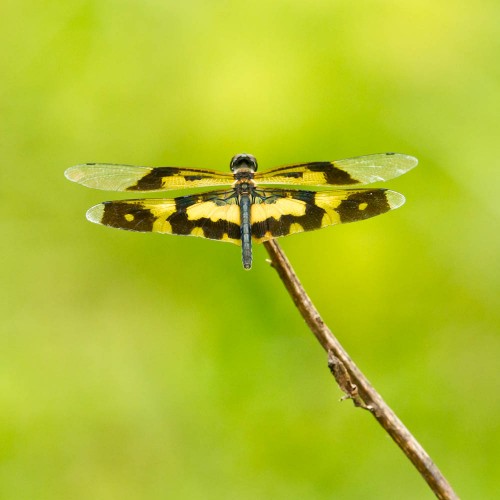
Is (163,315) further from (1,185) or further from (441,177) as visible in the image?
(441,177)

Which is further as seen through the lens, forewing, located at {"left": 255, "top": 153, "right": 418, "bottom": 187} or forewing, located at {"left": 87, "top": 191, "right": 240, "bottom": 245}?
forewing, located at {"left": 255, "top": 153, "right": 418, "bottom": 187}

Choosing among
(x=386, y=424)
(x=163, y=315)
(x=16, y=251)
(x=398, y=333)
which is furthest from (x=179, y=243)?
(x=386, y=424)

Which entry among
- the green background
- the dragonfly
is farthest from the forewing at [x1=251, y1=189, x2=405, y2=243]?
the green background

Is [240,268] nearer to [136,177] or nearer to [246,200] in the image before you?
[136,177]

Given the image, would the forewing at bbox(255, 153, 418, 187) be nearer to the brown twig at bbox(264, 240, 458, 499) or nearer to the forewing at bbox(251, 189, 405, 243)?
the forewing at bbox(251, 189, 405, 243)

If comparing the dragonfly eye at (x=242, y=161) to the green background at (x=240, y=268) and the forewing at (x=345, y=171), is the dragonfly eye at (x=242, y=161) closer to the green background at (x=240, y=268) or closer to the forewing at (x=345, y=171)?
the forewing at (x=345, y=171)

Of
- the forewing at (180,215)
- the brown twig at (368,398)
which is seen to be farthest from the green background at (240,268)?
the brown twig at (368,398)
